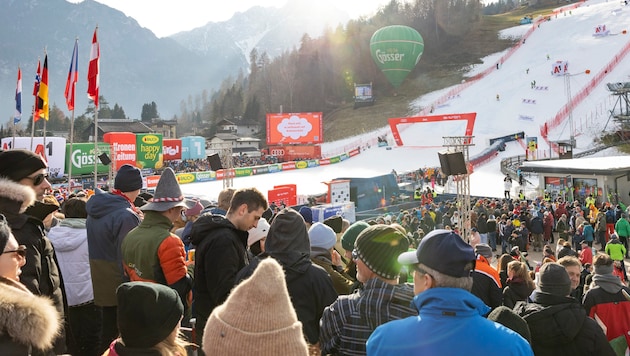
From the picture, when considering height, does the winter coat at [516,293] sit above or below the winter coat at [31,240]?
below

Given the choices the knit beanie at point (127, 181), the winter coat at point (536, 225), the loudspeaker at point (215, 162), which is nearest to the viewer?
the knit beanie at point (127, 181)

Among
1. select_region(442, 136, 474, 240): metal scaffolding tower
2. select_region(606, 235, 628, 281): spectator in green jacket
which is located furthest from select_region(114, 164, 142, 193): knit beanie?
select_region(606, 235, 628, 281): spectator in green jacket

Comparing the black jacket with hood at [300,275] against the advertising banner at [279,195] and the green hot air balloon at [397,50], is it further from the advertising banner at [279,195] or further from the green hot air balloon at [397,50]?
the green hot air balloon at [397,50]

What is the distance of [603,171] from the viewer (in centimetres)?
1848

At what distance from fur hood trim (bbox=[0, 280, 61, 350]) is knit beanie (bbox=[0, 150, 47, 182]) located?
60.1 inches

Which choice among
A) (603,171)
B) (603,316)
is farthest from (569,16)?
(603,316)

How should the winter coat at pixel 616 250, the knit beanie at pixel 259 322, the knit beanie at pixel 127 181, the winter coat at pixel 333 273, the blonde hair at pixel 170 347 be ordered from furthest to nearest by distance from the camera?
1. the winter coat at pixel 616 250
2. the knit beanie at pixel 127 181
3. the winter coat at pixel 333 273
4. the blonde hair at pixel 170 347
5. the knit beanie at pixel 259 322

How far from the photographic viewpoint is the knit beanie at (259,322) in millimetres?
1493

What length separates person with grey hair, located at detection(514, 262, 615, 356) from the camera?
285 centimetres

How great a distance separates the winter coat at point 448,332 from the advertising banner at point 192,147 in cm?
4203

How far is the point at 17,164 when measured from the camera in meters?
3.04

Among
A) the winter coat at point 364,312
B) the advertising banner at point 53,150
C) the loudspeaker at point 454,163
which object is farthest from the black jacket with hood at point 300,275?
the advertising banner at point 53,150

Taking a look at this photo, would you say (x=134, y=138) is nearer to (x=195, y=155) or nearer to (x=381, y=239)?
(x=195, y=155)

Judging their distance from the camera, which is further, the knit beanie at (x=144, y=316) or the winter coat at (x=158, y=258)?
the winter coat at (x=158, y=258)
